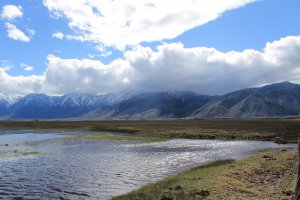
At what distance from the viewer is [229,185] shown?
31.0 meters

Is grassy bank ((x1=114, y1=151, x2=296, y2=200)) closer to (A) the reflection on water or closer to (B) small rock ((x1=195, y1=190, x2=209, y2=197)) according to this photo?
(B) small rock ((x1=195, y1=190, x2=209, y2=197))

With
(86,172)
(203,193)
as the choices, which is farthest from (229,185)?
(86,172)

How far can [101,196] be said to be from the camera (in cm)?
3058

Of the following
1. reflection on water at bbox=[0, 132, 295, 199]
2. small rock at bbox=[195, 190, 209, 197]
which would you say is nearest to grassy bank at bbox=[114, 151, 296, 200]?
small rock at bbox=[195, 190, 209, 197]

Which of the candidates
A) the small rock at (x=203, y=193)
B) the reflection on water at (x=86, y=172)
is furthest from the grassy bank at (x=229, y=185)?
the reflection on water at (x=86, y=172)

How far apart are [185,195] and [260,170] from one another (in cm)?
1698

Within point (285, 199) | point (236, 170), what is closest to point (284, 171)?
point (236, 170)

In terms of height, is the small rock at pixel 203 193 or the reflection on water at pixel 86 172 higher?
the small rock at pixel 203 193

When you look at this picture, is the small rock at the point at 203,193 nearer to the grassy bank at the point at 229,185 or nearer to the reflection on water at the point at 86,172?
the grassy bank at the point at 229,185

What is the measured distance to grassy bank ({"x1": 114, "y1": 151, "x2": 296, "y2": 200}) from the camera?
27609 mm

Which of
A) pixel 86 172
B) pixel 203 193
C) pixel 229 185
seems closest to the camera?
pixel 203 193

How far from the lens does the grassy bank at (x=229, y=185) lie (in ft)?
90.6

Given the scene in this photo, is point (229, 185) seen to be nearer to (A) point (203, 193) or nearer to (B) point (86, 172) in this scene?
(A) point (203, 193)

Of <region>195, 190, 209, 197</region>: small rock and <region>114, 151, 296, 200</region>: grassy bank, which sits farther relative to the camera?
<region>114, 151, 296, 200</region>: grassy bank
